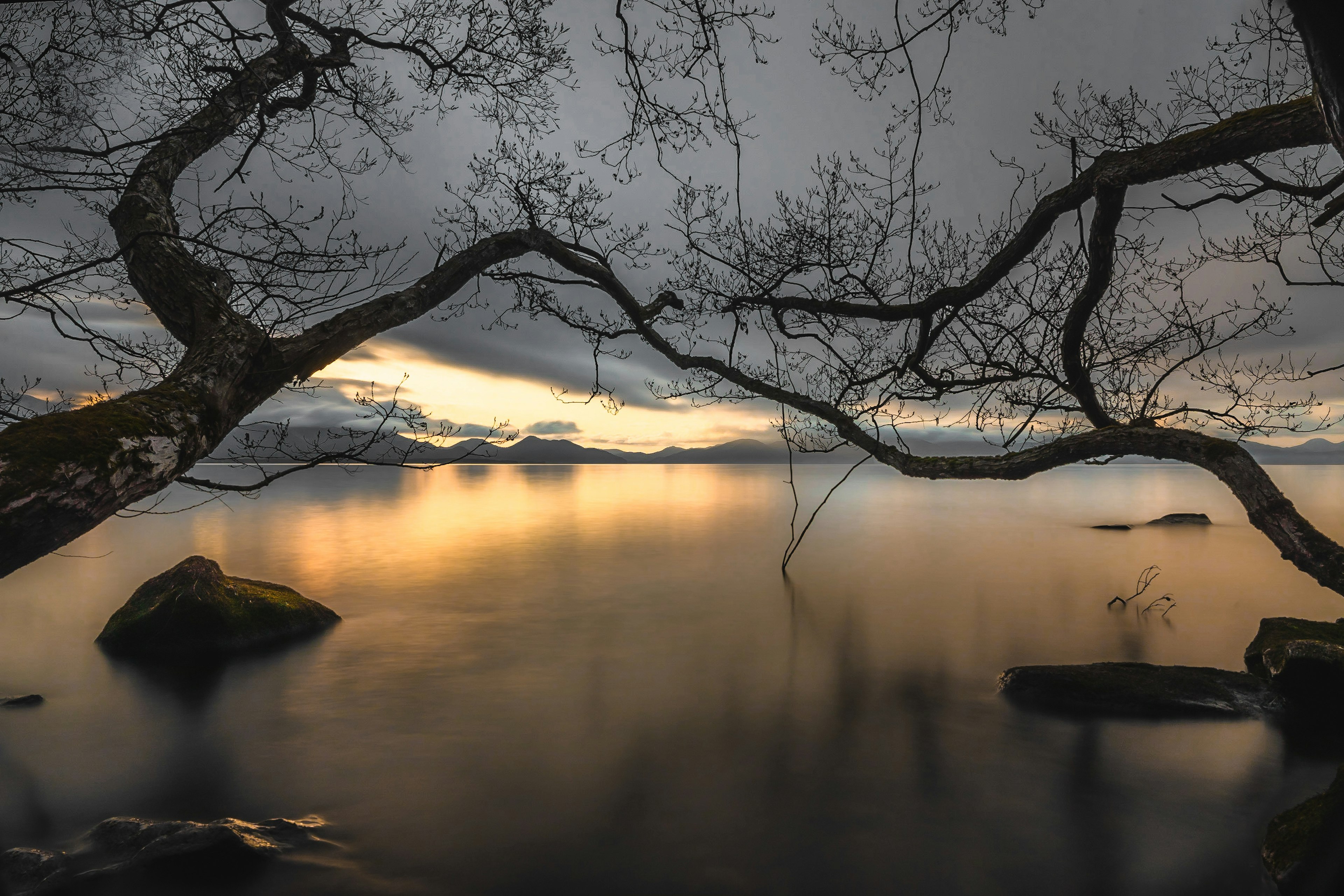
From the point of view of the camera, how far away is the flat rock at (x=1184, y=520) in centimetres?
2897

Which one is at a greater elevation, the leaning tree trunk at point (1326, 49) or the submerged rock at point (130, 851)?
the leaning tree trunk at point (1326, 49)

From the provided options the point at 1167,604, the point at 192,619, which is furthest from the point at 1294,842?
the point at 192,619

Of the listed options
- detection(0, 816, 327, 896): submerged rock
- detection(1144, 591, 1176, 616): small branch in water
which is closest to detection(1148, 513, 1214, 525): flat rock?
detection(1144, 591, 1176, 616): small branch in water

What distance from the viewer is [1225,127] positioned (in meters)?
3.90

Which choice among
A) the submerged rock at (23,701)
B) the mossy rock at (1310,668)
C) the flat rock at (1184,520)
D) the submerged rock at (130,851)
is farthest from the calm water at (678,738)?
the flat rock at (1184,520)

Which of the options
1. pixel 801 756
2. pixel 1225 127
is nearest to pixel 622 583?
pixel 801 756

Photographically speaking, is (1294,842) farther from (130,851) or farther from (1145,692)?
(130,851)

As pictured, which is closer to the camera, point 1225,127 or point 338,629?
point 1225,127

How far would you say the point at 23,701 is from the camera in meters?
8.41

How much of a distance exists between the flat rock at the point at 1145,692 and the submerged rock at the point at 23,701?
1331 cm

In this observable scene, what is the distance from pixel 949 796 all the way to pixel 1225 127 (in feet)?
19.9

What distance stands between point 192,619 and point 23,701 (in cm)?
199

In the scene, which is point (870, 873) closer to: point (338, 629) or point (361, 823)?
point (361, 823)

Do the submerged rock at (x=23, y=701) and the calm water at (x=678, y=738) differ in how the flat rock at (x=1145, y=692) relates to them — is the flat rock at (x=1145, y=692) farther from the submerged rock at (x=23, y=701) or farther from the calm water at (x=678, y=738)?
the submerged rock at (x=23, y=701)
